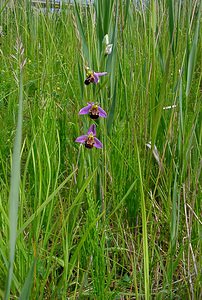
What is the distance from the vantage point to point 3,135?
1163mm

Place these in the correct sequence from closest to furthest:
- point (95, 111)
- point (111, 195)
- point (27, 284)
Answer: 1. point (27, 284)
2. point (95, 111)
3. point (111, 195)

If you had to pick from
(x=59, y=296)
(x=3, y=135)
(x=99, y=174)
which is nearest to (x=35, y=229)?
(x=59, y=296)

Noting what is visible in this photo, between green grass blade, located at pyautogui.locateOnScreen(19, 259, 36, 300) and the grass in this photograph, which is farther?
the grass

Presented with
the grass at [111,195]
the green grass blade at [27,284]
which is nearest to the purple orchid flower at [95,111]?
the grass at [111,195]

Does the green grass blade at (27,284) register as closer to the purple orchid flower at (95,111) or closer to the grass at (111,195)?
the grass at (111,195)

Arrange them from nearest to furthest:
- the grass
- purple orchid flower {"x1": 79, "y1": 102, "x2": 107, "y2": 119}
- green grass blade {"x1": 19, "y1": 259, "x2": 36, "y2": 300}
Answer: green grass blade {"x1": 19, "y1": 259, "x2": 36, "y2": 300} < the grass < purple orchid flower {"x1": 79, "y1": 102, "x2": 107, "y2": 119}

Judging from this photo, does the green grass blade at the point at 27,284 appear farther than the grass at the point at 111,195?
No

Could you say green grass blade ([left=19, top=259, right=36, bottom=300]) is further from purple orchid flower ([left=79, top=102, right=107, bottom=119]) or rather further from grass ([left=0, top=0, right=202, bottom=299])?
purple orchid flower ([left=79, top=102, right=107, bottom=119])

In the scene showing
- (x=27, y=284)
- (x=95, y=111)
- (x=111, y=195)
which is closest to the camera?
(x=27, y=284)

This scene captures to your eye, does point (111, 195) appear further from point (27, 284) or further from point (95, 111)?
point (27, 284)

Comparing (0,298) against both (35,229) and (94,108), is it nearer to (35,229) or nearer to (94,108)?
(35,229)

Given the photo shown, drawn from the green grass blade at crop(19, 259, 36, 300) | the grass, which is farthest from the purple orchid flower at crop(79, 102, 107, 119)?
the green grass blade at crop(19, 259, 36, 300)

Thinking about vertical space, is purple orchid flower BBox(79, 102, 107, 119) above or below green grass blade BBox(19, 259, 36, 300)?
above

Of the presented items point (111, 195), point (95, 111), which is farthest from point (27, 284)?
point (111, 195)
